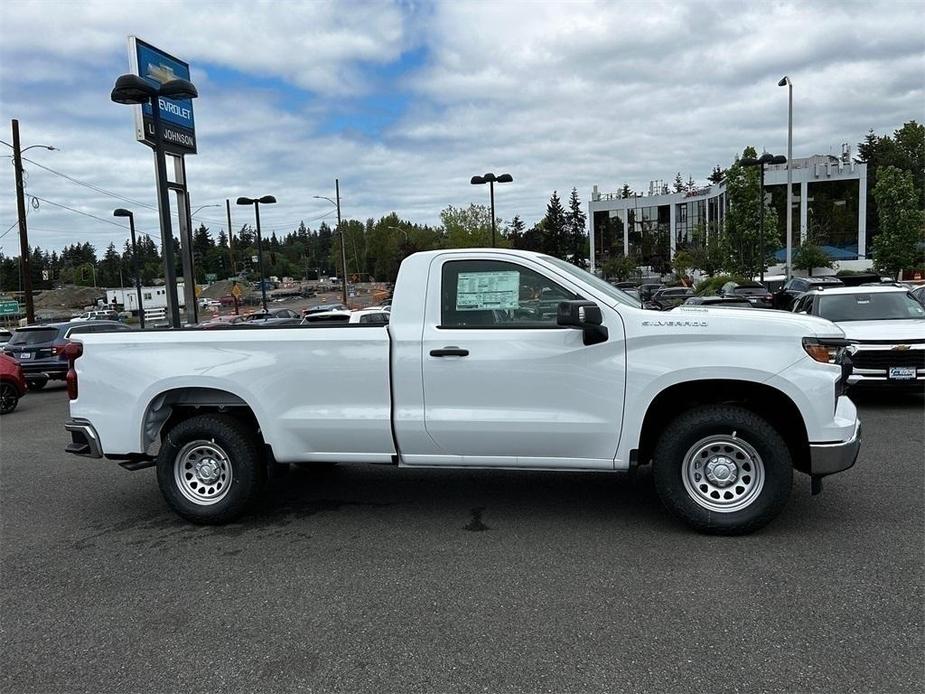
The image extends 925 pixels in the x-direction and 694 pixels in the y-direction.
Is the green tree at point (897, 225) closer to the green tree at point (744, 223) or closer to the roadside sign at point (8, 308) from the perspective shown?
the green tree at point (744, 223)

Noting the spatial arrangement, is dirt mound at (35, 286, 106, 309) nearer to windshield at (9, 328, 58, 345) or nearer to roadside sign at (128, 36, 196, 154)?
roadside sign at (128, 36, 196, 154)

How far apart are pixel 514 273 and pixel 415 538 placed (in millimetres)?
1997

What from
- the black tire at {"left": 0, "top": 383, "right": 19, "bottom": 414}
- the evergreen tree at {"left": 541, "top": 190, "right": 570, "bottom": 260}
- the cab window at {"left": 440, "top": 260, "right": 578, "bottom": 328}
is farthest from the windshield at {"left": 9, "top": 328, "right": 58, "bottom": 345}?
the evergreen tree at {"left": 541, "top": 190, "right": 570, "bottom": 260}

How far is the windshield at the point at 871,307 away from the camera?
10.6m

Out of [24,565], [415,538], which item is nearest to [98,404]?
[24,565]

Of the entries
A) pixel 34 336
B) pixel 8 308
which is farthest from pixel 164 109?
pixel 8 308

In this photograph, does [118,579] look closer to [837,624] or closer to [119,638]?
[119,638]

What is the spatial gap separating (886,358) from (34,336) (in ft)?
58.2

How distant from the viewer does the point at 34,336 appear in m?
17.9

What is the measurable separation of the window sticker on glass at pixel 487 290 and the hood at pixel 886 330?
221 inches

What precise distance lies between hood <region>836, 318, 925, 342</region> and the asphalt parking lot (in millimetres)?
3371

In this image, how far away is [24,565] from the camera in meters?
5.07

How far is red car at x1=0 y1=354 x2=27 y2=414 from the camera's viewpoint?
13.8 metres

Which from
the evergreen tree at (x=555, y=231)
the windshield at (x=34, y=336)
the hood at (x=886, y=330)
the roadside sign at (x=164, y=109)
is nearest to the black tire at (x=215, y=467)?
the hood at (x=886, y=330)
